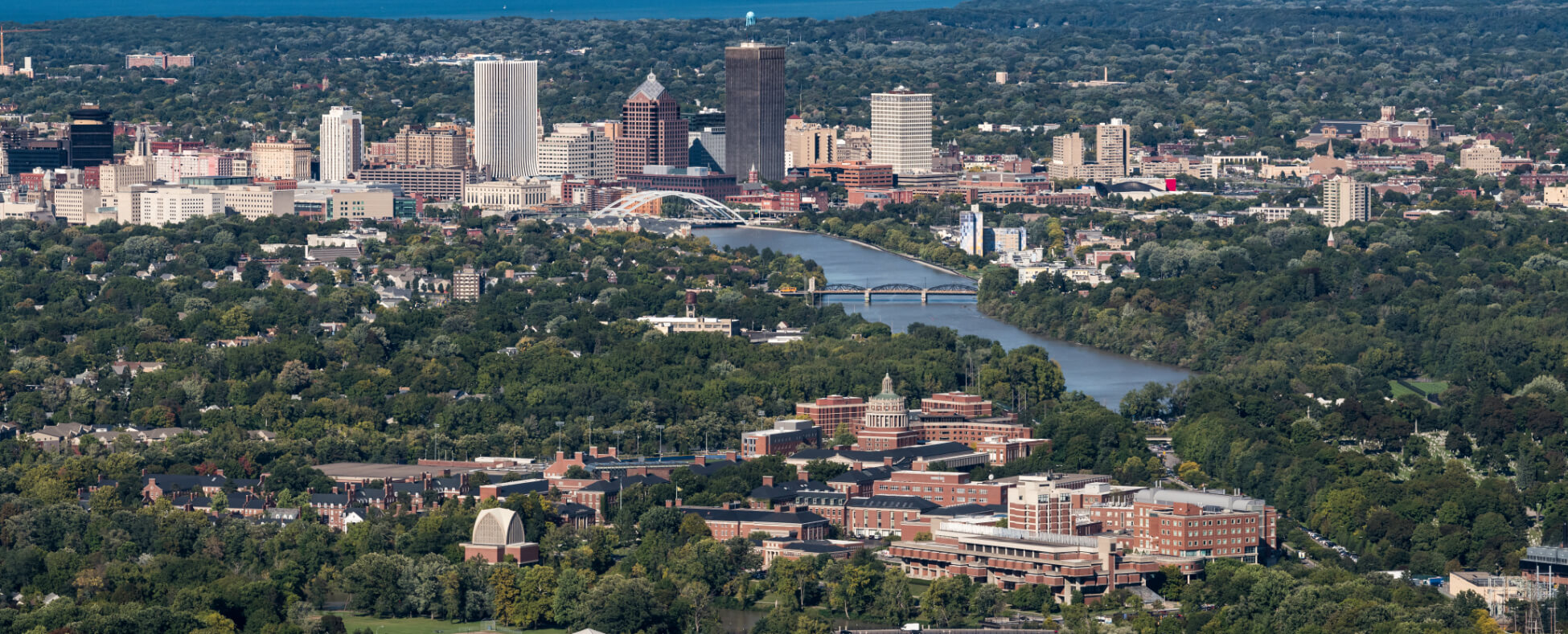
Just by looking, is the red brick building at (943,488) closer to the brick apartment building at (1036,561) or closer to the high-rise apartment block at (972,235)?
the brick apartment building at (1036,561)

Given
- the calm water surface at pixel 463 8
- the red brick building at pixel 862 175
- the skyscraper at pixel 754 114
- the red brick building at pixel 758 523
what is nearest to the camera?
the red brick building at pixel 758 523

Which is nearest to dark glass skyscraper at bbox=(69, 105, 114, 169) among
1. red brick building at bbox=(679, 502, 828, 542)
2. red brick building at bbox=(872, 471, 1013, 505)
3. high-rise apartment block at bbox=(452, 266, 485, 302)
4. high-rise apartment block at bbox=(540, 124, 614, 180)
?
high-rise apartment block at bbox=(540, 124, 614, 180)

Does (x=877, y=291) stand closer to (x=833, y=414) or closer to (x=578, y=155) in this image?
(x=833, y=414)

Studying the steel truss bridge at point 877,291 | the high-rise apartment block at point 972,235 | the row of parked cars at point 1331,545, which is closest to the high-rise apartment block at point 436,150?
the high-rise apartment block at point 972,235

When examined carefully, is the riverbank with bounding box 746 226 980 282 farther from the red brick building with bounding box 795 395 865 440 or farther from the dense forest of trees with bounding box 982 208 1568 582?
the red brick building with bounding box 795 395 865 440

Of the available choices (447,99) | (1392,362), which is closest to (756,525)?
(1392,362)

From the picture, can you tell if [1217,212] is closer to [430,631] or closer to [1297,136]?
[1297,136]
